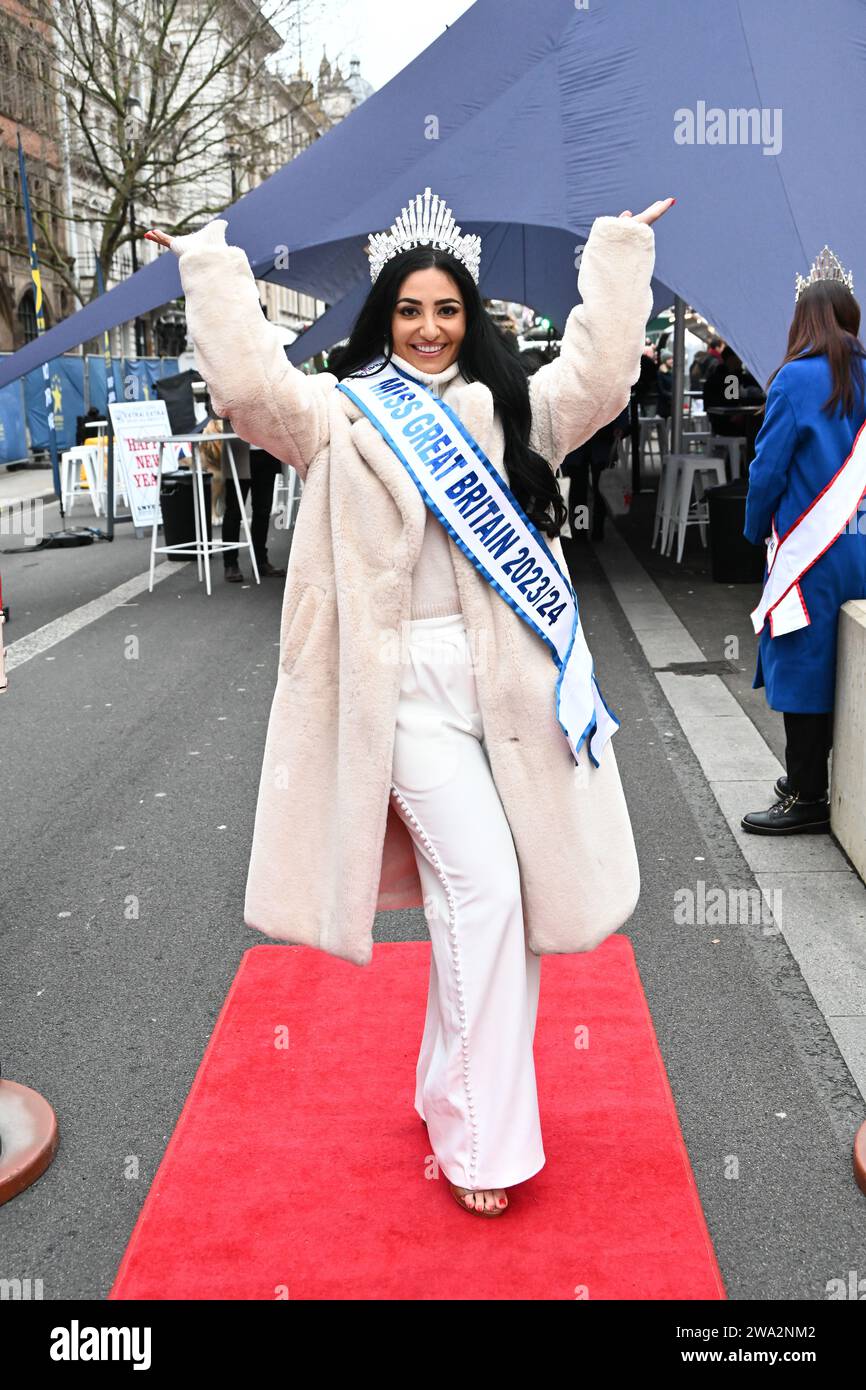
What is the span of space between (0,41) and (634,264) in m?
31.5

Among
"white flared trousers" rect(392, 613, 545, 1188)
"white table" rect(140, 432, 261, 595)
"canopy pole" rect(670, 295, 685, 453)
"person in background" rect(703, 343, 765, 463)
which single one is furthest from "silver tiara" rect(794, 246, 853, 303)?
"canopy pole" rect(670, 295, 685, 453)

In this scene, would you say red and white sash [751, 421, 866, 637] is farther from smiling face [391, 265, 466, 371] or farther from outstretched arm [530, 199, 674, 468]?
smiling face [391, 265, 466, 371]

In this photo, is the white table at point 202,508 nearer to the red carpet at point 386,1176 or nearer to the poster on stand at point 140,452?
the poster on stand at point 140,452

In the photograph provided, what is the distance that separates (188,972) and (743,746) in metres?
3.25

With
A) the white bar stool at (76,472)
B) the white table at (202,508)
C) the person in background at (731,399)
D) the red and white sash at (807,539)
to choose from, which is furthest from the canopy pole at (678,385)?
the red and white sash at (807,539)

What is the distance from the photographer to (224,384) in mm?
2662

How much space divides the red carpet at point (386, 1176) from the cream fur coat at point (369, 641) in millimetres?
604

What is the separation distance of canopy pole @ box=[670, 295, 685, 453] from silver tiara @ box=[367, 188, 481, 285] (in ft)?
39.0

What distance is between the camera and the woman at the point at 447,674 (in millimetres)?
2781

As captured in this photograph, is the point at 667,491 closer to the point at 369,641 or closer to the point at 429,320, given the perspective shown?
the point at 429,320

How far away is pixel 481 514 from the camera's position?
9.26 ft

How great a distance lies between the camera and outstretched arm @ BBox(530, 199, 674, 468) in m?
2.77

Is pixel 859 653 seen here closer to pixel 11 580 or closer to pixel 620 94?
pixel 620 94

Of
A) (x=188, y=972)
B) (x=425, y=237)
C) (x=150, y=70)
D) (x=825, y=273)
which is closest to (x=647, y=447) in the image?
(x=150, y=70)
